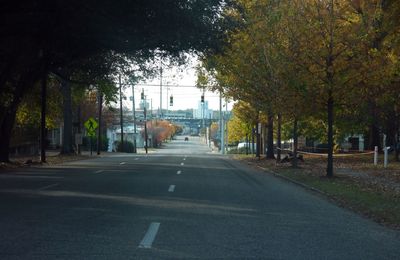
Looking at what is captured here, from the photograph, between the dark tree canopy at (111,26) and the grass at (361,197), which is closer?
the grass at (361,197)

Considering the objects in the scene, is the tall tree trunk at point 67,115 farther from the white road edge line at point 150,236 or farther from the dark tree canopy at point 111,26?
the white road edge line at point 150,236

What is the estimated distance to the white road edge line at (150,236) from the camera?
30.6 feet

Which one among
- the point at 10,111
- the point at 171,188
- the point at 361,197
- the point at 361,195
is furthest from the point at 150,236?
the point at 10,111

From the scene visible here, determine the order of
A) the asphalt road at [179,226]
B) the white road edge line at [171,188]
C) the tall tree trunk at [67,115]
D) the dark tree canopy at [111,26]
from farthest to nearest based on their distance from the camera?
the tall tree trunk at [67,115], the white road edge line at [171,188], the dark tree canopy at [111,26], the asphalt road at [179,226]

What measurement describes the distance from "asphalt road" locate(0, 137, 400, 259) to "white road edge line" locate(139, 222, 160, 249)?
0.02 meters

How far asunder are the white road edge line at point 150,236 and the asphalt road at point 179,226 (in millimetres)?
17

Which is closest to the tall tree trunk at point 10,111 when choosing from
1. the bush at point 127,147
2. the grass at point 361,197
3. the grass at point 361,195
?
A: the grass at point 361,195

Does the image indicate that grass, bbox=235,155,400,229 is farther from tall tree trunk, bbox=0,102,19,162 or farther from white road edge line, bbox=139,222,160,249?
tall tree trunk, bbox=0,102,19,162

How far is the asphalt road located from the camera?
8953 mm

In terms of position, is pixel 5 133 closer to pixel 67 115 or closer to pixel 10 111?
→ pixel 10 111

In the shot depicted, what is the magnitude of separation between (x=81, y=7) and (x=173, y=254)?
1003 centimetres

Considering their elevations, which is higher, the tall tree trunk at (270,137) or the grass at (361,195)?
the tall tree trunk at (270,137)

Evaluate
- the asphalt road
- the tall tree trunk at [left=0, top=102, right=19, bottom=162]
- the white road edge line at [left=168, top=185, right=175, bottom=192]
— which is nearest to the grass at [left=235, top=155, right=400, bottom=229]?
the asphalt road

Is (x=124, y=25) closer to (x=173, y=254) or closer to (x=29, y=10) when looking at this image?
(x=29, y=10)
